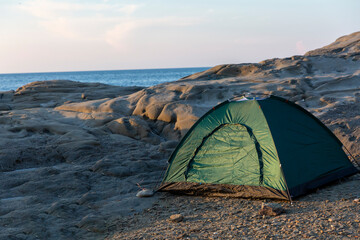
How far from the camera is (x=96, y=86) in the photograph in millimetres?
21969

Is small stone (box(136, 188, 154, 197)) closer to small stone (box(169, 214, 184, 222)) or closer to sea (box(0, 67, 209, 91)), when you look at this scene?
small stone (box(169, 214, 184, 222))

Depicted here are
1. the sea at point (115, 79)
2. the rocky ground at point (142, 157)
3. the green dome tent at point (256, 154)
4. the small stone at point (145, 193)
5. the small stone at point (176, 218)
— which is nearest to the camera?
the rocky ground at point (142, 157)

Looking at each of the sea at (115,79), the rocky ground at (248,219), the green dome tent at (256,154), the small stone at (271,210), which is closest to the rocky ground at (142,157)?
the rocky ground at (248,219)

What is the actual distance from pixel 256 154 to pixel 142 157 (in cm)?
383

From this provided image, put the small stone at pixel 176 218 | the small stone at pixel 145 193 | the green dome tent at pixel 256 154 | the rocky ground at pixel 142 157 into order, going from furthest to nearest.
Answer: the small stone at pixel 145 193
the green dome tent at pixel 256 154
the small stone at pixel 176 218
the rocky ground at pixel 142 157

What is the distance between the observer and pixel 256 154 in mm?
7000

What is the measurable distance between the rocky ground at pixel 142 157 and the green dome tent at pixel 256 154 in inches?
11.6

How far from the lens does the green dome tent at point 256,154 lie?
22.3 feet

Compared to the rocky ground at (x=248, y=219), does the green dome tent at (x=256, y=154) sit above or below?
above

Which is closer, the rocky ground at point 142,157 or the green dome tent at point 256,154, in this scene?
the rocky ground at point 142,157

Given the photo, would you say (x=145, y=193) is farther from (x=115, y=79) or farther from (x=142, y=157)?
(x=115, y=79)

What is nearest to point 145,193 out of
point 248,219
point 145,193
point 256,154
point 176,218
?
point 145,193

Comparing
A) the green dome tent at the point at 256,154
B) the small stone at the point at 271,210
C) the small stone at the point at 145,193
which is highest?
the green dome tent at the point at 256,154

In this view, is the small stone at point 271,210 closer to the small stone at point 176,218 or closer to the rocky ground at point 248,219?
the rocky ground at point 248,219
